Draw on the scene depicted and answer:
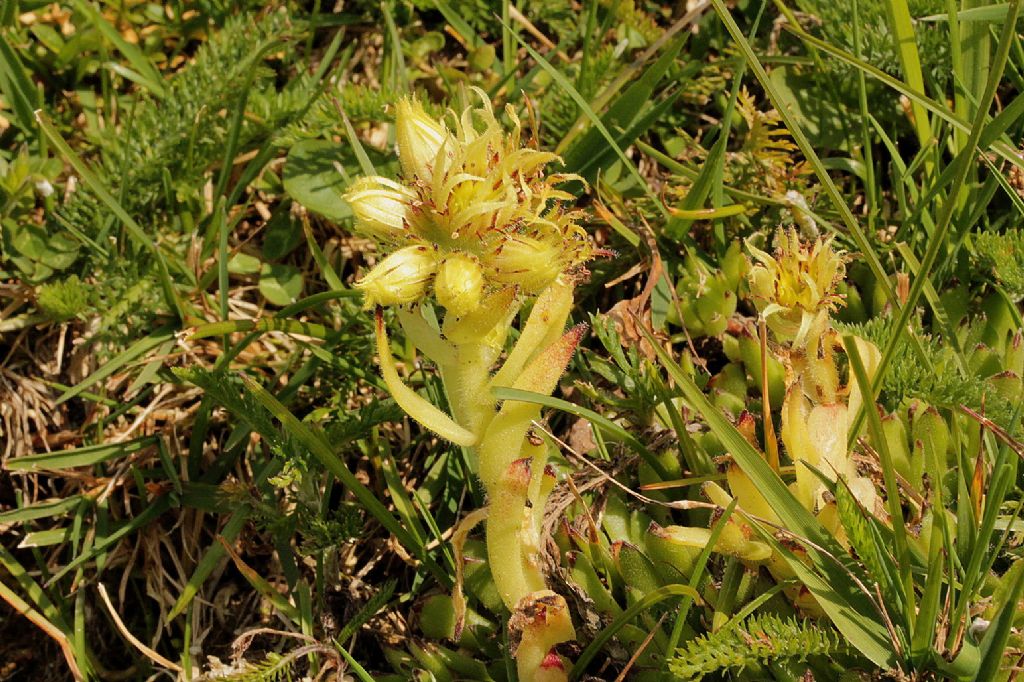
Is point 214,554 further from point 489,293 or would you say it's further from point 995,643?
point 995,643

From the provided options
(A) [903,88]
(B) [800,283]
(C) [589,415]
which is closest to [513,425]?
(C) [589,415]

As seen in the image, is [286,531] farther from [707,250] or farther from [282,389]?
[707,250]

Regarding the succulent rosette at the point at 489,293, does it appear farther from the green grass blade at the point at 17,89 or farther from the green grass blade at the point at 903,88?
the green grass blade at the point at 17,89

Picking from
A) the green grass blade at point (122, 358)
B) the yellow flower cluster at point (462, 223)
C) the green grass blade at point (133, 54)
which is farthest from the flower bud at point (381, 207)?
the green grass blade at point (133, 54)

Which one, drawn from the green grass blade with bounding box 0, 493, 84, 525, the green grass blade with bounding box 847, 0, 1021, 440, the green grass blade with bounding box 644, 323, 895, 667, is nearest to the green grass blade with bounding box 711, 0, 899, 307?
the green grass blade with bounding box 847, 0, 1021, 440

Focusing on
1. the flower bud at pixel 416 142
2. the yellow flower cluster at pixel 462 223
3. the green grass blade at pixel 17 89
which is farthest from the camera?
the green grass blade at pixel 17 89

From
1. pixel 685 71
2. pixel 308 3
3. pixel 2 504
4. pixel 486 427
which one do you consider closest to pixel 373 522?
pixel 486 427
